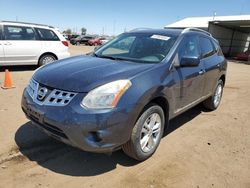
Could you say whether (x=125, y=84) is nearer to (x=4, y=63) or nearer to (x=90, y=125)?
(x=90, y=125)

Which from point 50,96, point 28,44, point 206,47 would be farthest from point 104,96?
point 28,44

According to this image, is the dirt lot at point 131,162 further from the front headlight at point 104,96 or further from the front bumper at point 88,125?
the front headlight at point 104,96

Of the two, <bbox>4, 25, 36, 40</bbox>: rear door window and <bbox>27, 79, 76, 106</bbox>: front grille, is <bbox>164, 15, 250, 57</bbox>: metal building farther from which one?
<bbox>27, 79, 76, 106</bbox>: front grille

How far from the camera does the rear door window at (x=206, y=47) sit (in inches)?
200

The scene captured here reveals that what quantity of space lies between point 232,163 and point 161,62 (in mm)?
1789

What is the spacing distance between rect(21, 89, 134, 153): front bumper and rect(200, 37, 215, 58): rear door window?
9.02ft

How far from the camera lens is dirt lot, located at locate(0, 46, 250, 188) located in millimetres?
3121

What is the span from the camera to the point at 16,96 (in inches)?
251

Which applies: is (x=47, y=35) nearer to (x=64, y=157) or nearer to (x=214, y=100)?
(x=214, y=100)

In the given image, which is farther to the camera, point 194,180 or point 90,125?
point 194,180

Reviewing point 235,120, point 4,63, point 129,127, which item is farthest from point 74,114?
point 4,63

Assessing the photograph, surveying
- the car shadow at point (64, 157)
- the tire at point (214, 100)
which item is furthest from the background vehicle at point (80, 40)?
the car shadow at point (64, 157)

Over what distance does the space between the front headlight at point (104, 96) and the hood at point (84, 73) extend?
7 centimetres

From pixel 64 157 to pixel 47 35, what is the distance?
739 cm
